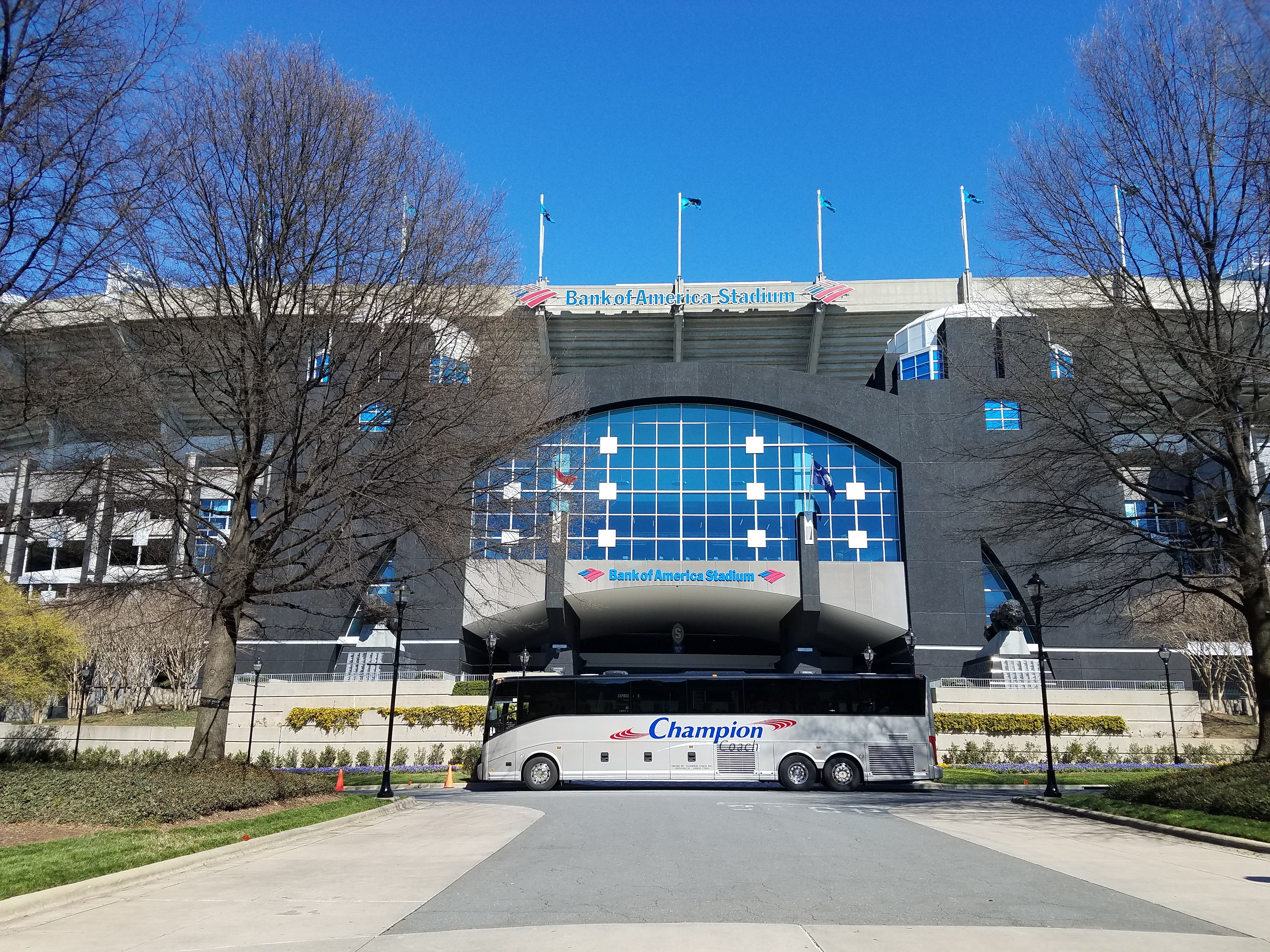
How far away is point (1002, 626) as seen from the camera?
46656 millimetres

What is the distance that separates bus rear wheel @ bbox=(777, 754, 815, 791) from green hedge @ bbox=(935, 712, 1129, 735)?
14.1m

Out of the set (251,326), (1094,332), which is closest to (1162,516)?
(1094,332)

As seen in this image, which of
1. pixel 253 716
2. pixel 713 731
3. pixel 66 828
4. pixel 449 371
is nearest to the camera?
pixel 66 828

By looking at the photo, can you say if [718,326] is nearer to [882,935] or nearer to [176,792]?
[176,792]

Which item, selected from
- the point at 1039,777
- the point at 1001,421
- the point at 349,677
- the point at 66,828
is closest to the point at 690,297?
the point at 1001,421

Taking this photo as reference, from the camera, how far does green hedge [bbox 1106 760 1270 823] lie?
14.6 metres

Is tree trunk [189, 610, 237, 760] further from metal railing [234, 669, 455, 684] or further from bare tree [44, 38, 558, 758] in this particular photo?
metal railing [234, 669, 455, 684]

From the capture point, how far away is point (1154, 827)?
1538 centimetres

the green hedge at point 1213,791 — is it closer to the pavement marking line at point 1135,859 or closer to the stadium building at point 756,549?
the pavement marking line at point 1135,859

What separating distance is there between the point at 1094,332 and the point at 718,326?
47.5 metres

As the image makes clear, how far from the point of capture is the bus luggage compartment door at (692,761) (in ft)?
92.6

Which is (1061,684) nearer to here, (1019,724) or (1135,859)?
(1019,724)

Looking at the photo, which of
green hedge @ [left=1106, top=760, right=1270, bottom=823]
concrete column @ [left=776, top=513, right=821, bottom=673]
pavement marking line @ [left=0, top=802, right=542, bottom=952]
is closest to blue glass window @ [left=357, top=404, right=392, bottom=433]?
pavement marking line @ [left=0, top=802, right=542, bottom=952]

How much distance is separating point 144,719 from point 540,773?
88.6 feet
